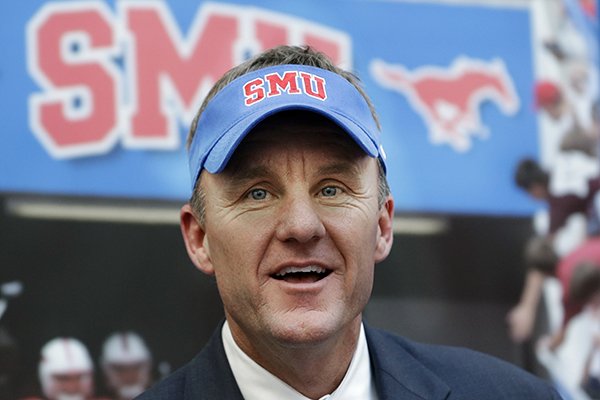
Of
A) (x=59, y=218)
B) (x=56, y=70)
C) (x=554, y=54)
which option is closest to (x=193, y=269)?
(x=59, y=218)

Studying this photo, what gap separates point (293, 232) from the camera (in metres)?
1.90

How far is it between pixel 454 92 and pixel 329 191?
1.63 meters

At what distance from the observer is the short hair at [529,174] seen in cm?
354

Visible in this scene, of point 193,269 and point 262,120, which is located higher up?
point 262,120

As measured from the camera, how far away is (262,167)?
1984 mm

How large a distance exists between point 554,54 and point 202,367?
2047mm

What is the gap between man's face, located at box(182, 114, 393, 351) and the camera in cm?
193

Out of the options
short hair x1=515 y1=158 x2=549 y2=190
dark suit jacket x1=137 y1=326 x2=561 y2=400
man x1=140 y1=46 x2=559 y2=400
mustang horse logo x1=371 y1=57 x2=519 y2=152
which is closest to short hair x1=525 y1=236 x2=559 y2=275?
short hair x1=515 y1=158 x2=549 y2=190

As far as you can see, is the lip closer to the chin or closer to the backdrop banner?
the chin

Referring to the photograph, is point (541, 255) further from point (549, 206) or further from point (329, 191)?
point (329, 191)

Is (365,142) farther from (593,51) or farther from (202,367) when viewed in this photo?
(593,51)

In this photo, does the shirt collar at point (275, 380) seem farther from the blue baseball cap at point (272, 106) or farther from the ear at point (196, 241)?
the blue baseball cap at point (272, 106)

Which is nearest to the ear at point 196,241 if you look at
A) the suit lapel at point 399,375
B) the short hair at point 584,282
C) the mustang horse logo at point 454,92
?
the suit lapel at point 399,375

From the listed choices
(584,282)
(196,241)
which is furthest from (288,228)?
(584,282)
